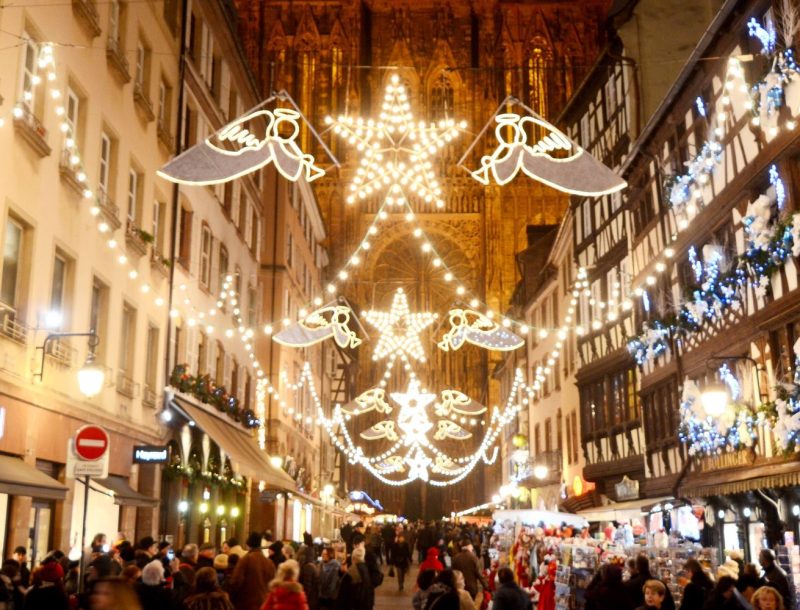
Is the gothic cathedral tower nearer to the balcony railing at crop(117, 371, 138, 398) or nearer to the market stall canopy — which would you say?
the market stall canopy

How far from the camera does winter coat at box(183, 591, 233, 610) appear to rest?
25.2 ft

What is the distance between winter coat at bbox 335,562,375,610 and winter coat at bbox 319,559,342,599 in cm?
89

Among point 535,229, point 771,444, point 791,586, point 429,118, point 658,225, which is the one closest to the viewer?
point 791,586

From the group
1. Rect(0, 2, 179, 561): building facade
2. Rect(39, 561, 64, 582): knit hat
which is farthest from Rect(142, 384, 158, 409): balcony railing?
Rect(39, 561, 64, 582): knit hat

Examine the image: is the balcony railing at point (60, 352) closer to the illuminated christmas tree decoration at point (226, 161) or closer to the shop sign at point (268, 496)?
the illuminated christmas tree decoration at point (226, 161)

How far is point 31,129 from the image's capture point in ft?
39.5

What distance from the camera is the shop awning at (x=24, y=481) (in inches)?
408

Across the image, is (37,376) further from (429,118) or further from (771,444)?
(429,118)

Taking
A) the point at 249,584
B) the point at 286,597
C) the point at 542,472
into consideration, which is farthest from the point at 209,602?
the point at 542,472

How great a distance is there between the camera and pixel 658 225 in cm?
2058

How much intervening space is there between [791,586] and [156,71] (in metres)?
13.5

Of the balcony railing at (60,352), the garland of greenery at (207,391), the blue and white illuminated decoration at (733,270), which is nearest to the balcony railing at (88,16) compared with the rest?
the balcony railing at (60,352)

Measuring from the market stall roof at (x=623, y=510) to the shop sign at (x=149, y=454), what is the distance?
8.92 meters

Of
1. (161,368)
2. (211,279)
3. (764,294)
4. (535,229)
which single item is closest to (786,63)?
(764,294)
